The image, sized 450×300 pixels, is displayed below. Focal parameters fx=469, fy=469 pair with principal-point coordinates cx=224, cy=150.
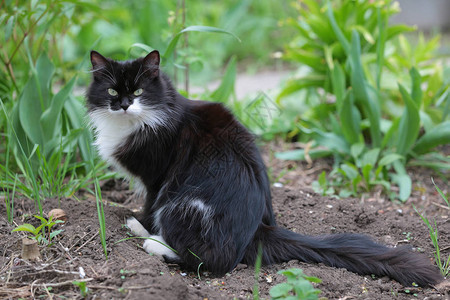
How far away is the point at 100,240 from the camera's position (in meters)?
2.41

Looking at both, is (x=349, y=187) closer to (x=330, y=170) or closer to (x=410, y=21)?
(x=330, y=170)

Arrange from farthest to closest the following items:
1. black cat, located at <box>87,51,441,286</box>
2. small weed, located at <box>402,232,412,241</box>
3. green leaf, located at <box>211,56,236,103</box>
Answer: green leaf, located at <box>211,56,236,103</box>
small weed, located at <box>402,232,412,241</box>
black cat, located at <box>87,51,441,286</box>

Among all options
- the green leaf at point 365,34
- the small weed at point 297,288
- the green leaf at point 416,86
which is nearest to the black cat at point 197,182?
the small weed at point 297,288

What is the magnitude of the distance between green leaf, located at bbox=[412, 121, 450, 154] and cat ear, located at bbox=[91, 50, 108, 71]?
2494mm

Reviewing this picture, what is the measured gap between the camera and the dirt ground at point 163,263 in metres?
2.05

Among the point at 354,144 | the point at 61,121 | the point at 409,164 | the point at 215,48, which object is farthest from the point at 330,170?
the point at 215,48

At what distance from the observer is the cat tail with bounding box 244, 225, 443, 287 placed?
7.57ft

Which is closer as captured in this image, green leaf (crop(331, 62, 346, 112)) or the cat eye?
the cat eye

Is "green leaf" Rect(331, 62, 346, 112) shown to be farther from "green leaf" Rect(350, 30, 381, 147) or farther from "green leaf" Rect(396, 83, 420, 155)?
"green leaf" Rect(396, 83, 420, 155)

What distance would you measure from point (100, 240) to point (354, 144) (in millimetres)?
2208

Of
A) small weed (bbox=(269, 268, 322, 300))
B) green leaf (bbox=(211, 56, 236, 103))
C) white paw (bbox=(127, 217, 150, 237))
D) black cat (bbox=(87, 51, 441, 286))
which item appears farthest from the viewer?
green leaf (bbox=(211, 56, 236, 103))

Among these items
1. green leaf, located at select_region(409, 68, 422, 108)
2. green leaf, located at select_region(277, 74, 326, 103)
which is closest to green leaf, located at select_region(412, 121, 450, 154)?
green leaf, located at select_region(409, 68, 422, 108)

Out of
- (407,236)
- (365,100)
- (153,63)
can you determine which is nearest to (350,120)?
(365,100)

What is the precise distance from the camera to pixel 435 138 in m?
3.58
